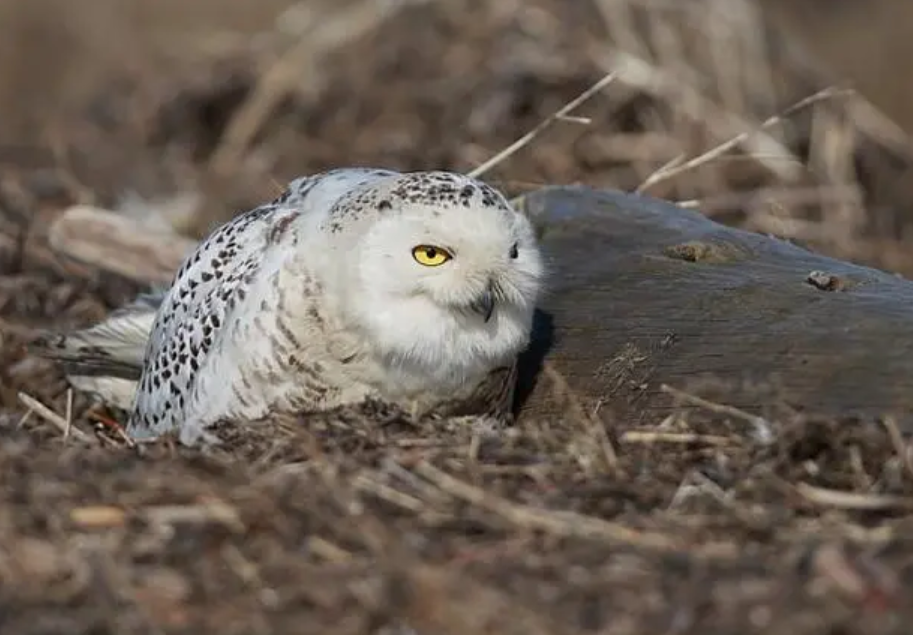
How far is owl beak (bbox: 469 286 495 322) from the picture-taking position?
4.88 m

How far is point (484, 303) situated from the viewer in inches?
193

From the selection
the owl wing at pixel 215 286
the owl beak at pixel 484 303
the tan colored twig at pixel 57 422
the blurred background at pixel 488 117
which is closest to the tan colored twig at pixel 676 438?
the owl beak at pixel 484 303

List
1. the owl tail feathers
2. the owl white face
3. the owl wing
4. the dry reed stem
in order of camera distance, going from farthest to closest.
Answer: the owl tail feathers
the owl wing
the owl white face
the dry reed stem

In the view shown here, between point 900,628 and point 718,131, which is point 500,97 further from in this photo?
point 900,628

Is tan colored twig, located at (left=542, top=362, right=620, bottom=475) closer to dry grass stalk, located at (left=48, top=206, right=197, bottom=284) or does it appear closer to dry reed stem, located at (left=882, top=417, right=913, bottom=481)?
dry reed stem, located at (left=882, top=417, right=913, bottom=481)

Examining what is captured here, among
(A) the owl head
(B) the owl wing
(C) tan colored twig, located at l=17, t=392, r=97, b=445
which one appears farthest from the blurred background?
(A) the owl head

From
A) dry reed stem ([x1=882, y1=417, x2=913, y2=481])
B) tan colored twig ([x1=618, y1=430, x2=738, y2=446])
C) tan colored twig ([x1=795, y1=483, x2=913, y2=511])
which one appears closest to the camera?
tan colored twig ([x1=795, y1=483, x2=913, y2=511])

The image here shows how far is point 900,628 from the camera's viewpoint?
136 inches

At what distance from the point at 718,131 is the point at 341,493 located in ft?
21.7

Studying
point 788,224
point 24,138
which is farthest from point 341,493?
point 24,138

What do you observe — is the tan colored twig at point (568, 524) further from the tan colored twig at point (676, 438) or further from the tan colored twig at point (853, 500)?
the tan colored twig at point (676, 438)

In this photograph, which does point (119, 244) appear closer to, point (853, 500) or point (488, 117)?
point (488, 117)

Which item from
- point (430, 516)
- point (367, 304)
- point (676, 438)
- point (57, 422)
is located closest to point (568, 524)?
point (430, 516)

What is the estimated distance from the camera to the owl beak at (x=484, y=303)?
488cm
